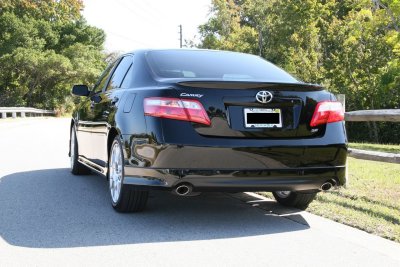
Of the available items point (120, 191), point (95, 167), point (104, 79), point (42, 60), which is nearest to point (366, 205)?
point (120, 191)

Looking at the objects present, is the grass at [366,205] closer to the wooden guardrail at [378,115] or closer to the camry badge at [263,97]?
the wooden guardrail at [378,115]

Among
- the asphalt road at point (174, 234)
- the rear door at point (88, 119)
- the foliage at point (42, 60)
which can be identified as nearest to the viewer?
the asphalt road at point (174, 234)

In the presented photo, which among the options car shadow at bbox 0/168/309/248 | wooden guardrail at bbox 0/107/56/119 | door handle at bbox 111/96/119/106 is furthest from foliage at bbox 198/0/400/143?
door handle at bbox 111/96/119/106

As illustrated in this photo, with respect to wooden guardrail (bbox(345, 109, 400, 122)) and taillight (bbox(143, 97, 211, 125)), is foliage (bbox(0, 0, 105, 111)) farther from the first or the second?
taillight (bbox(143, 97, 211, 125))

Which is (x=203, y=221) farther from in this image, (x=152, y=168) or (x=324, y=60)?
(x=324, y=60)

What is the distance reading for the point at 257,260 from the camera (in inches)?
161

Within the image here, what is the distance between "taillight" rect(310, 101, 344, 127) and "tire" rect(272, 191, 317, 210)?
1.01 metres

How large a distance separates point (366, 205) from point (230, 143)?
2231 millimetres

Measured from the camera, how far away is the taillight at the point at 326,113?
5.07 meters

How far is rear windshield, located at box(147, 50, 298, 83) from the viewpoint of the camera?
548 centimetres

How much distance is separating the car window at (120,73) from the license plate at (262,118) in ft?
6.09

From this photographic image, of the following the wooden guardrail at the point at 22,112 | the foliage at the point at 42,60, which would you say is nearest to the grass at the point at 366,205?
the wooden guardrail at the point at 22,112

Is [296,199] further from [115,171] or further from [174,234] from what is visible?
[115,171]

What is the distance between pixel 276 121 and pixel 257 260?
53.0 inches
